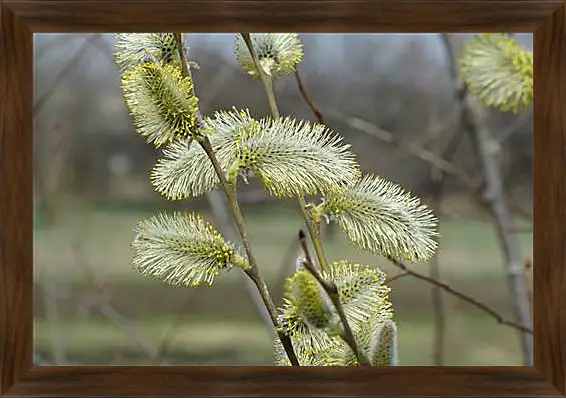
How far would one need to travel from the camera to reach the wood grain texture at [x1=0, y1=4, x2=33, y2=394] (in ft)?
2.62

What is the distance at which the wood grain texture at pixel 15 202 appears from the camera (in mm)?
799

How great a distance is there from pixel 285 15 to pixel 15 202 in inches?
12.9

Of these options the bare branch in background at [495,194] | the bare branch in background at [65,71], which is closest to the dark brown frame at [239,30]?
the bare branch in background at [65,71]

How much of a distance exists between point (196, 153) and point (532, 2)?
38cm

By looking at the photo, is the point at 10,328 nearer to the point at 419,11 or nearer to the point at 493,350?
the point at 419,11

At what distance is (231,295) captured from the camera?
1178 millimetres

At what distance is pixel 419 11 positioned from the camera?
801 millimetres

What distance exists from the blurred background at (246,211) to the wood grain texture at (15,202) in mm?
67

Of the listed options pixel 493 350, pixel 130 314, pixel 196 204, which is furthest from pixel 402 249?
pixel 130 314

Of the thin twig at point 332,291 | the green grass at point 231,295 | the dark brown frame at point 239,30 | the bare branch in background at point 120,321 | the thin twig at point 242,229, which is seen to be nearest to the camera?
the thin twig at point 332,291

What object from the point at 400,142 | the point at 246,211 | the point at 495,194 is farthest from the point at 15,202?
the point at 495,194

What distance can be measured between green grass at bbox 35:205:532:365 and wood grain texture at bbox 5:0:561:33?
0.79 feet

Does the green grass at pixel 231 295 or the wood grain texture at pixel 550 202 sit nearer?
the wood grain texture at pixel 550 202

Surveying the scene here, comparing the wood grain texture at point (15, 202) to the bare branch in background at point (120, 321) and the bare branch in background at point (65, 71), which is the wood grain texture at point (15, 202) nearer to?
the bare branch in background at point (65, 71)
